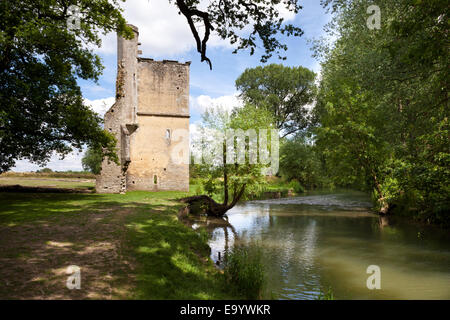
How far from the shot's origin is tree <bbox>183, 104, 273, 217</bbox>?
16.9 metres

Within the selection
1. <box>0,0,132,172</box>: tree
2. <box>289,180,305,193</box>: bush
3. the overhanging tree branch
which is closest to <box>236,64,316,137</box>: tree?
<box>289,180,305,193</box>: bush

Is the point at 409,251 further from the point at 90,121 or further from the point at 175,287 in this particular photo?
the point at 90,121

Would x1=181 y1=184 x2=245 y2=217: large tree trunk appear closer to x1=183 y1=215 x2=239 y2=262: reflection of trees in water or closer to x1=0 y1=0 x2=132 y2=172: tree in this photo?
x1=183 y1=215 x2=239 y2=262: reflection of trees in water

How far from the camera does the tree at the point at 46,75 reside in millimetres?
12516

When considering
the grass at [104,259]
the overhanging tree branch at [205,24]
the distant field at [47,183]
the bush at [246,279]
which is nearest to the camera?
the grass at [104,259]

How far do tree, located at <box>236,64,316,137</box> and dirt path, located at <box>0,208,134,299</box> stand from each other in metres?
38.7

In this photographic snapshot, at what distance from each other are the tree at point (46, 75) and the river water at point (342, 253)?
9756 millimetres

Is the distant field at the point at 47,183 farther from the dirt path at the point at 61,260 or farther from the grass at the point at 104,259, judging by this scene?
the dirt path at the point at 61,260

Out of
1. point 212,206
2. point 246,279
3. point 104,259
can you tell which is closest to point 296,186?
point 212,206

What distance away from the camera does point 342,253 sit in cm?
1004

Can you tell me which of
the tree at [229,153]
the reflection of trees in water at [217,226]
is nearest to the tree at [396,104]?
the tree at [229,153]

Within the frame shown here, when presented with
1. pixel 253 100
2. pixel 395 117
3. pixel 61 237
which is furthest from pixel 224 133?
pixel 253 100

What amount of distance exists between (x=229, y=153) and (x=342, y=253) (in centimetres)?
893

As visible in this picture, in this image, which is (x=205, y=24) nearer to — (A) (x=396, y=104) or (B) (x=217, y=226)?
(B) (x=217, y=226)
